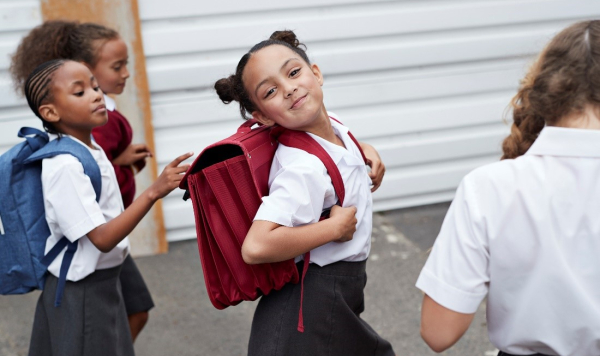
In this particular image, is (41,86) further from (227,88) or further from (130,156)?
(227,88)

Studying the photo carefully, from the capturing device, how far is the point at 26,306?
439 cm

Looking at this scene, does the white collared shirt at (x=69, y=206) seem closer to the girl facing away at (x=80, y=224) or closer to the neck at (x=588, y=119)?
the girl facing away at (x=80, y=224)

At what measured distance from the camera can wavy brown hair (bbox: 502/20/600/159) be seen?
165 cm

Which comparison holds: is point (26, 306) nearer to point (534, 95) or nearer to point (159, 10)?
point (159, 10)

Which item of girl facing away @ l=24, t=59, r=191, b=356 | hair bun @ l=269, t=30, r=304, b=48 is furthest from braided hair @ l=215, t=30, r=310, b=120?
girl facing away @ l=24, t=59, r=191, b=356

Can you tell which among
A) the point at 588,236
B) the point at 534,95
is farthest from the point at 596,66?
the point at 588,236

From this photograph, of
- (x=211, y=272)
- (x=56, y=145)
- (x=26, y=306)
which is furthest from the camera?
(x=26, y=306)

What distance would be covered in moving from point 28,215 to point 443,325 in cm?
157

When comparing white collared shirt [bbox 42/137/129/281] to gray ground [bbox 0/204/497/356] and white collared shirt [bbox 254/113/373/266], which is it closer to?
white collared shirt [bbox 254/113/373/266]

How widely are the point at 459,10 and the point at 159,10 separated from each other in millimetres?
2021

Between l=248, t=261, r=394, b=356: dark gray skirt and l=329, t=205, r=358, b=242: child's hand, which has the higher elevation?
l=329, t=205, r=358, b=242: child's hand

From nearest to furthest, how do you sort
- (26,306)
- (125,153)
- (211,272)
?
(211,272)
(125,153)
(26,306)

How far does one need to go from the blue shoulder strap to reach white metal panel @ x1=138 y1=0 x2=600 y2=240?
2127mm

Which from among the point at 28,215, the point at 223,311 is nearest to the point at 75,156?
the point at 28,215
